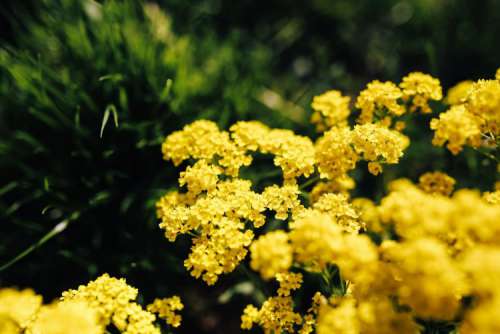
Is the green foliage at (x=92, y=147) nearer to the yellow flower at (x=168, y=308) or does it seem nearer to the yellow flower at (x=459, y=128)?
the yellow flower at (x=168, y=308)

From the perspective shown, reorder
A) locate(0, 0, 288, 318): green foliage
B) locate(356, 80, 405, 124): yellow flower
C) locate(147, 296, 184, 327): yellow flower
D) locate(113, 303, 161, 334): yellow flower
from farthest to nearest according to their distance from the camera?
locate(0, 0, 288, 318): green foliage
locate(356, 80, 405, 124): yellow flower
locate(147, 296, 184, 327): yellow flower
locate(113, 303, 161, 334): yellow flower

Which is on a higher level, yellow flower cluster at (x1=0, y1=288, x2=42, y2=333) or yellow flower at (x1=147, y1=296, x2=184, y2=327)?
yellow flower cluster at (x1=0, y1=288, x2=42, y2=333)

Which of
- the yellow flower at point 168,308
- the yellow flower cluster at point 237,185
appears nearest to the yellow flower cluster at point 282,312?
the yellow flower cluster at point 237,185

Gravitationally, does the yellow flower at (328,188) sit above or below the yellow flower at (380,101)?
below

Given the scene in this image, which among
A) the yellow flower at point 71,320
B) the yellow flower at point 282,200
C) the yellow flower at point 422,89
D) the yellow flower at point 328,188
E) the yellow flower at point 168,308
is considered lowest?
the yellow flower at point 168,308

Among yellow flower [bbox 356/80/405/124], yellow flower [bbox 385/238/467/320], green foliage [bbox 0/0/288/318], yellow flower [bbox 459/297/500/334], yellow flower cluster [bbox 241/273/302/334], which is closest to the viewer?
yellow flower [bbox 459/297/500/334]

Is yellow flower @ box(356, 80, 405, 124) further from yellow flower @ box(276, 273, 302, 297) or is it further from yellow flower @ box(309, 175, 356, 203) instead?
yellow flower @ box(276, 273, 302, 297)

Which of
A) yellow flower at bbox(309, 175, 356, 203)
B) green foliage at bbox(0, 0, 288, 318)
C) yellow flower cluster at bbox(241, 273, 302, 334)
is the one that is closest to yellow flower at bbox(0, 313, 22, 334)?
green foliage at bbox(0, 0, 288, 318)
